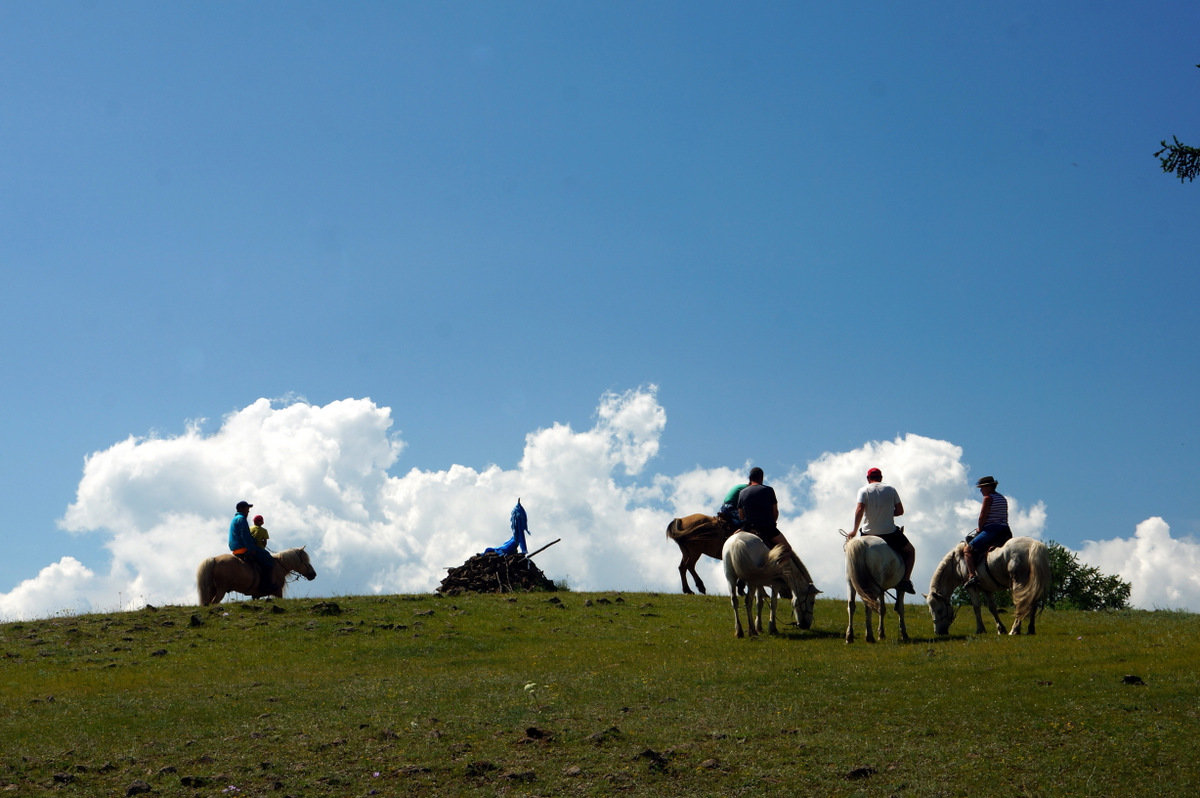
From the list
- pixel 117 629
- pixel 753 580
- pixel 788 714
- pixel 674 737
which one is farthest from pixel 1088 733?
pixel 117 629

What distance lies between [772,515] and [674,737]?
9.58 metres

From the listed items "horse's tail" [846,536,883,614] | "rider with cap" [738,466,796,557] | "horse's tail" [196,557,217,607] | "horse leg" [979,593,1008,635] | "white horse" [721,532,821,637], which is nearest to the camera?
"horse's tail" [846,536,883,614]

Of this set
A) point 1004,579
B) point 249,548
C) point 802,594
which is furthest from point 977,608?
point 249,548

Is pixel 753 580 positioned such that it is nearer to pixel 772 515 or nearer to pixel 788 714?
pixel 772 515

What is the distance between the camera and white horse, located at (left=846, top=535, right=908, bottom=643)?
18375mm

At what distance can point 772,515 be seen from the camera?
20.6m

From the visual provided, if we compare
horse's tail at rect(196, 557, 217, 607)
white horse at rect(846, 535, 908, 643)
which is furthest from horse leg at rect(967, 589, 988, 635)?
horse's tail at rect(196, 557, 217, 607)

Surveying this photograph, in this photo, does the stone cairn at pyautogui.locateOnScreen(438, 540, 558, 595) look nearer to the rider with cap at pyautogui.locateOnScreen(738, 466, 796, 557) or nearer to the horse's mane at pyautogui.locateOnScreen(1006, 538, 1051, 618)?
the rider with cap at pyautogui.locateOnScreen(738, 466, 796, 557)

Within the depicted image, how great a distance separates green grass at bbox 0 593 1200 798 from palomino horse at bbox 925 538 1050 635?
0.65 meters


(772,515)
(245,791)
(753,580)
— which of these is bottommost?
(245,791)

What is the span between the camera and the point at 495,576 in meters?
31.7

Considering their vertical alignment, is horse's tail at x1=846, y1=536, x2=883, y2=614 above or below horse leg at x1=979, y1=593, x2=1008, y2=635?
above

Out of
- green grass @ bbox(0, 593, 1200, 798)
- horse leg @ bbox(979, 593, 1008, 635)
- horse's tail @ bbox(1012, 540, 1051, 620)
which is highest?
horse's tail @ bbox(1012, 540, 1051, 620)

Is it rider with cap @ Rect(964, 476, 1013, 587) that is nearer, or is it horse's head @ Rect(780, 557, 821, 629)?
rider with cap @ Rect(964, 476, 1013, 587)
